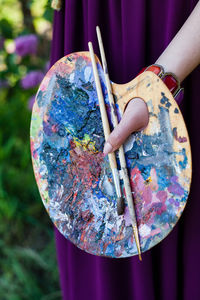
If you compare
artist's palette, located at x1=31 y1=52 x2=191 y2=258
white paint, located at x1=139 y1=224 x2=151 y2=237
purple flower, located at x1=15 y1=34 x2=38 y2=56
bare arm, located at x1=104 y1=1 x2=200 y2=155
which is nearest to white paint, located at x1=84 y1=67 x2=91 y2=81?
artist's palette, located at x1=31 y1=52 x2=191 y2=258

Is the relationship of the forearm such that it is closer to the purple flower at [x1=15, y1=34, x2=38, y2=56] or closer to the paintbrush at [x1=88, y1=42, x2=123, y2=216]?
the paintbrush at [x1=88, y1=42, x2=123, y2=216]

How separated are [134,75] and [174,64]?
0.12 meters

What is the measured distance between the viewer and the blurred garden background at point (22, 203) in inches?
55.1

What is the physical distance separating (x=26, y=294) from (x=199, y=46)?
46.5 inches

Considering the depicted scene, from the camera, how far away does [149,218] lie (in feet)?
1.73

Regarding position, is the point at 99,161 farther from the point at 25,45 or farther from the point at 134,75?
the point at 25,45

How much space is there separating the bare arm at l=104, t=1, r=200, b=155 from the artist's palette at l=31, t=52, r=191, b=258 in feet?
0.05

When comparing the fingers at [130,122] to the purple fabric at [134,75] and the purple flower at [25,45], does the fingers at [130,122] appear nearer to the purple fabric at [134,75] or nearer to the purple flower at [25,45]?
the purple fabric at [134,75]

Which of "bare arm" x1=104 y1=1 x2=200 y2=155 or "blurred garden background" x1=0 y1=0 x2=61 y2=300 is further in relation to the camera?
"blurred garden background" x1=0 y1=0 x2=61 y2=300

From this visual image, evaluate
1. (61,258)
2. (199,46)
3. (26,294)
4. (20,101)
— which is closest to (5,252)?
(26,294)

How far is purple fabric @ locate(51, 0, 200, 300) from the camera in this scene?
602mm

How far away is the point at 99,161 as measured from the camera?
59 centimetres

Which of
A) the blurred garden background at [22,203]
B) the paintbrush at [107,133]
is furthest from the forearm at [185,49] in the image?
the blurred garden background at [22,203]

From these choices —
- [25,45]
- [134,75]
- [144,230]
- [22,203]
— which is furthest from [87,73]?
[22,203]
